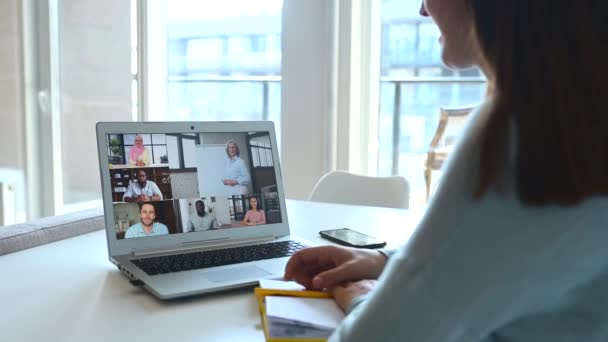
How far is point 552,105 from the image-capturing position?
56cm

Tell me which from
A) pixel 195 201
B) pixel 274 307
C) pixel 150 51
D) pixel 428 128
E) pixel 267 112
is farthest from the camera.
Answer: pixel 150 51

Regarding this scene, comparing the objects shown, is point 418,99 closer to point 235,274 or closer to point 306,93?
point 306,93

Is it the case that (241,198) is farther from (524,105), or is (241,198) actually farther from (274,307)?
(524,105)

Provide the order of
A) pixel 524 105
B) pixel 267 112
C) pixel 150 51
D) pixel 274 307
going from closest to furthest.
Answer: pixel 524 105
pixel 274 307
pixel 267 112
pixel 150 51

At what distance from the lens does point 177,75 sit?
4105 mm

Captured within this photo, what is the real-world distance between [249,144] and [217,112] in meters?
2.64

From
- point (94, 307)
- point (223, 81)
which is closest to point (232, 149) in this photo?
point (94, 307)

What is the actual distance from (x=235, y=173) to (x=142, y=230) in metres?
0.24

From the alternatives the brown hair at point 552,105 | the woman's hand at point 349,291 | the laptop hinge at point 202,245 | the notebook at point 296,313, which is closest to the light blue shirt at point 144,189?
the laptop hinge at point 202,245

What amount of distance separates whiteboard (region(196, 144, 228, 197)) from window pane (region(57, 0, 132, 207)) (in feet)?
9.71

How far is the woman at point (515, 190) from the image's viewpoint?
0.56 metres

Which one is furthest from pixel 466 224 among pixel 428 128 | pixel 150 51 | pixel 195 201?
pixel 150 51

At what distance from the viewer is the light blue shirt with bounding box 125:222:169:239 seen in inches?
48.6

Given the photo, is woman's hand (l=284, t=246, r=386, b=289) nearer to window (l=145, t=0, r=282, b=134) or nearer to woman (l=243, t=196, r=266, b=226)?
woman (l=243, t=196, r=266, b=226)
